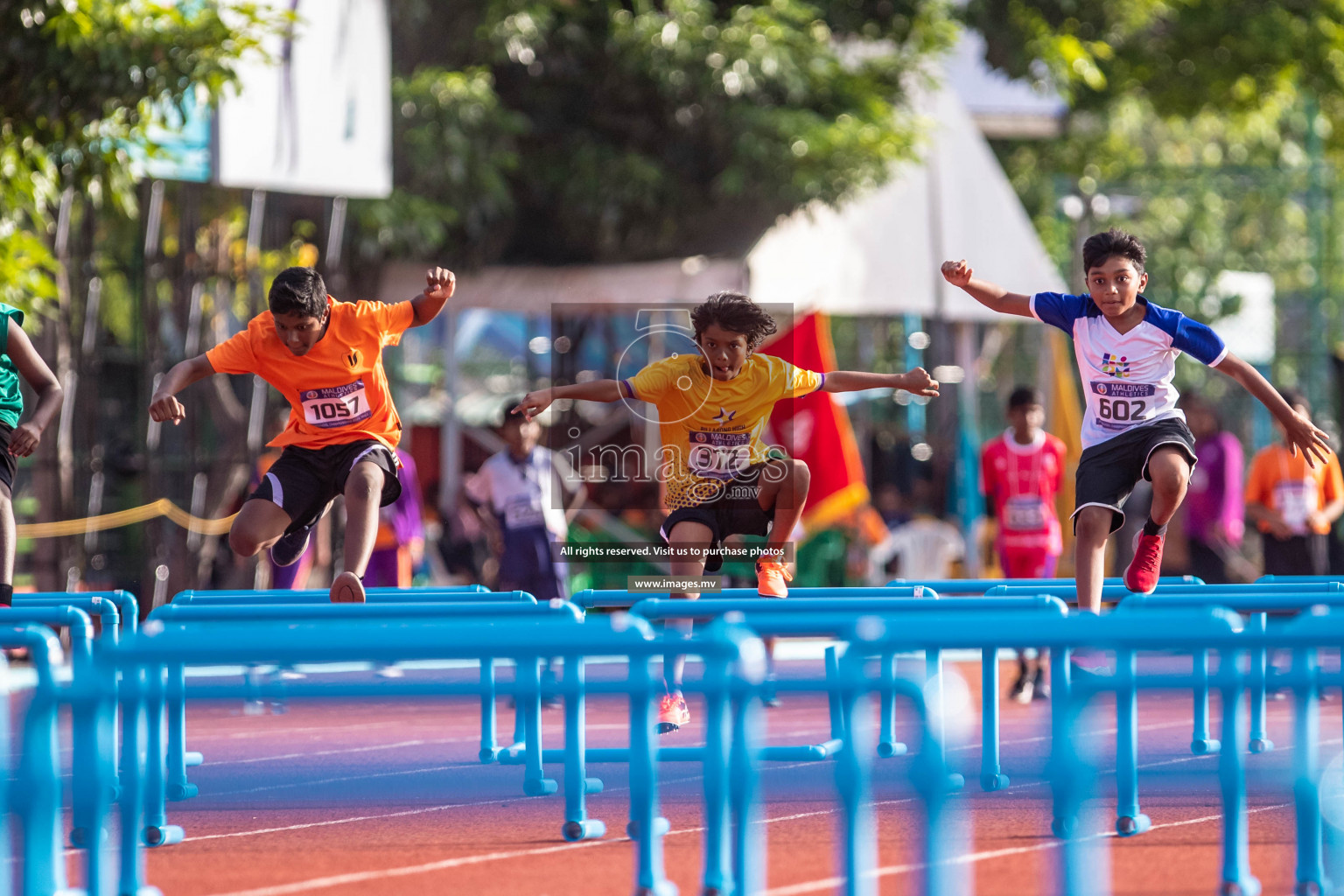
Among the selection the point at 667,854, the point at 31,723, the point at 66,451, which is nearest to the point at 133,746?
the point at 31,723

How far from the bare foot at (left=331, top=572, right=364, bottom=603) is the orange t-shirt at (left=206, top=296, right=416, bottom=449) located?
0.99 m

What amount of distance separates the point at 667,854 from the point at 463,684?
5.79ft

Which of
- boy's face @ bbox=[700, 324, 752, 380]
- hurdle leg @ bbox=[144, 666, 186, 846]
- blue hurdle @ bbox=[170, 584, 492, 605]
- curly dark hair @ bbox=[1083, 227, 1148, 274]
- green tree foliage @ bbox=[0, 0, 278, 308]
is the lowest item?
hurdle leg @ bbox=[144, 666, 186, 846]

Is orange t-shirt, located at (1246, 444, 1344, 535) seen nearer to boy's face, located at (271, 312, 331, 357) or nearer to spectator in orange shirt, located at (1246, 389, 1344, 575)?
spectator in orange shirt, located at (1246, 389, 1344, 575)

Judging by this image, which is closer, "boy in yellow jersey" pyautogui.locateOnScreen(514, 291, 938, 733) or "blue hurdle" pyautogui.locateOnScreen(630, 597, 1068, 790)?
"blue hurdle" pyautogui.locateOnScreen(630, 597, 1068, 790)

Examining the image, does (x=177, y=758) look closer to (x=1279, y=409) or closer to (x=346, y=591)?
(x=346, y=591)

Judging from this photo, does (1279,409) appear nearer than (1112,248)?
Yes

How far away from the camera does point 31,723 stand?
12.7ft

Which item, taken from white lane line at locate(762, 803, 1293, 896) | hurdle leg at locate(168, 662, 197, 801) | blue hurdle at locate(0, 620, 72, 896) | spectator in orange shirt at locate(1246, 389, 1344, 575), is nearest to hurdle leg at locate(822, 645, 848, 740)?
white lane line at locate(762, 803, 1293, 896)

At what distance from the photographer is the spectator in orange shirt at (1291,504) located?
11836 mm

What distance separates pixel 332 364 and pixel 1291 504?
7432mm

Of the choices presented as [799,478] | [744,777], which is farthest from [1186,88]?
[744,777]

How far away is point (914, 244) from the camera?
16.0m

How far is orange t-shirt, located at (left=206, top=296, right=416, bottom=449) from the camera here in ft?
24.3
